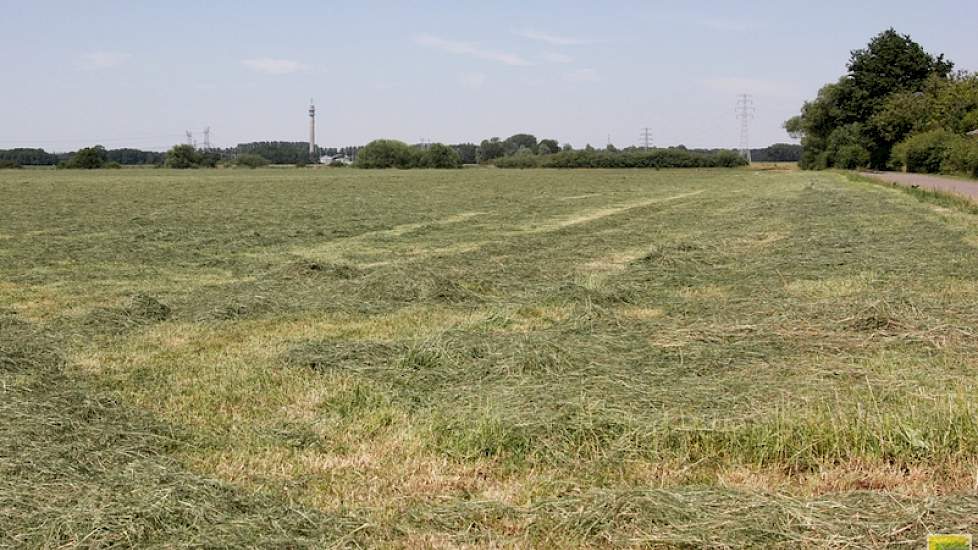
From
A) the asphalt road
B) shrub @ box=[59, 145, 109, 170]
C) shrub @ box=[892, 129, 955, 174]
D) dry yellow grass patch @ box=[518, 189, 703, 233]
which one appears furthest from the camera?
shrub @ box=[59, 145, 109, 170]

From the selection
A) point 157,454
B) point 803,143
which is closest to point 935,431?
point 157,454

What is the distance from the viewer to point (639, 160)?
407 ft

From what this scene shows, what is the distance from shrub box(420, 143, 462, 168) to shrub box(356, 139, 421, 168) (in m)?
1.73

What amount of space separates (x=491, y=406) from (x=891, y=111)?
248 ft

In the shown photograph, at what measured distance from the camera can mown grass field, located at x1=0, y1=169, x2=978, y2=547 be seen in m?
3.73

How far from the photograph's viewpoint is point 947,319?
7.67 meters

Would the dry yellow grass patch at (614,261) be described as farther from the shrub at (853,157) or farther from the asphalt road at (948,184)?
the shrub at (853,157)

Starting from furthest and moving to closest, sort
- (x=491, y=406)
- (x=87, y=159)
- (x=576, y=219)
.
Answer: (x=87, y=159), (x=576, y=219), (x=491, y=406)

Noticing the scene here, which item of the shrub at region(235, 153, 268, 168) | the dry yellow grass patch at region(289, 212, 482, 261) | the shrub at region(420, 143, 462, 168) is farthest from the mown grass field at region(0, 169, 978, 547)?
the shrub at region(235, 153, 268, 168)

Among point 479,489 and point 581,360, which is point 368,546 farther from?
point 581,360

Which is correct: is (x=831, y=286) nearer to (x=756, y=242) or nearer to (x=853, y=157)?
(x=756, y=242)

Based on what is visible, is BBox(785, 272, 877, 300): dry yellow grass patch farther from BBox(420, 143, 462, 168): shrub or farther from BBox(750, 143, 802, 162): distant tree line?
BBox(750, 143, 802, 162): distant tree line

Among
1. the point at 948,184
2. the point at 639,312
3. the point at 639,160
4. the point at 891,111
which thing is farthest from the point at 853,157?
the point at 639,312

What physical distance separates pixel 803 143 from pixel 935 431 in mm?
98040
